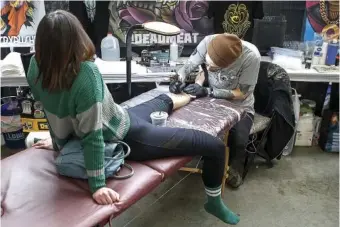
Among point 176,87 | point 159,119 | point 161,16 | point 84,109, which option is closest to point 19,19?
point 161,16

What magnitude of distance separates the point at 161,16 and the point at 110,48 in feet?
1.63

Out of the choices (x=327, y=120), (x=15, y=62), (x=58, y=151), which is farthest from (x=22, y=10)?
(x=327, y=120)

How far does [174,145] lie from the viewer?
58.5 inches

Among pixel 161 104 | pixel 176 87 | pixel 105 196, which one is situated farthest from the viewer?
pixel 176 87

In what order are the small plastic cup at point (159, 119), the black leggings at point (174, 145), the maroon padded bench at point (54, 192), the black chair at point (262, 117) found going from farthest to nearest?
1. the black chair at point (262, 117)
2. the small plastic cup at point (159, 119)
3. the black leggings at point (174, 145)
4. the maroon padded bench at point (54, 192)

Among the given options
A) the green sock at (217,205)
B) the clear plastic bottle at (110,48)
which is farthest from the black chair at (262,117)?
the clear plastic bottle at (110,48)

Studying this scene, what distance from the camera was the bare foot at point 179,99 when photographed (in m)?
1.94

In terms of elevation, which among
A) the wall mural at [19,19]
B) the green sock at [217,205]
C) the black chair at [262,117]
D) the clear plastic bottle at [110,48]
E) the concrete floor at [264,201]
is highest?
the wall mural at [19,19]

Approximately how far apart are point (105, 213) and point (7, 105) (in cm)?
189

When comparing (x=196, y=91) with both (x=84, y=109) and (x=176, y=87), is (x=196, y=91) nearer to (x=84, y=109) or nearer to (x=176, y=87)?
(x=176, y=87)

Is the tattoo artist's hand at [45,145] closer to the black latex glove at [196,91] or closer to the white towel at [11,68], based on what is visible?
the black latex glove at [196,91]

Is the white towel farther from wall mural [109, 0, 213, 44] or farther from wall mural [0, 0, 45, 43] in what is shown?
wall mural [109, 0, 213, 44]

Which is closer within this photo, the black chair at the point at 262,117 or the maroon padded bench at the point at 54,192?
the maroon padded bench at the point at 54,192

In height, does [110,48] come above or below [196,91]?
above
